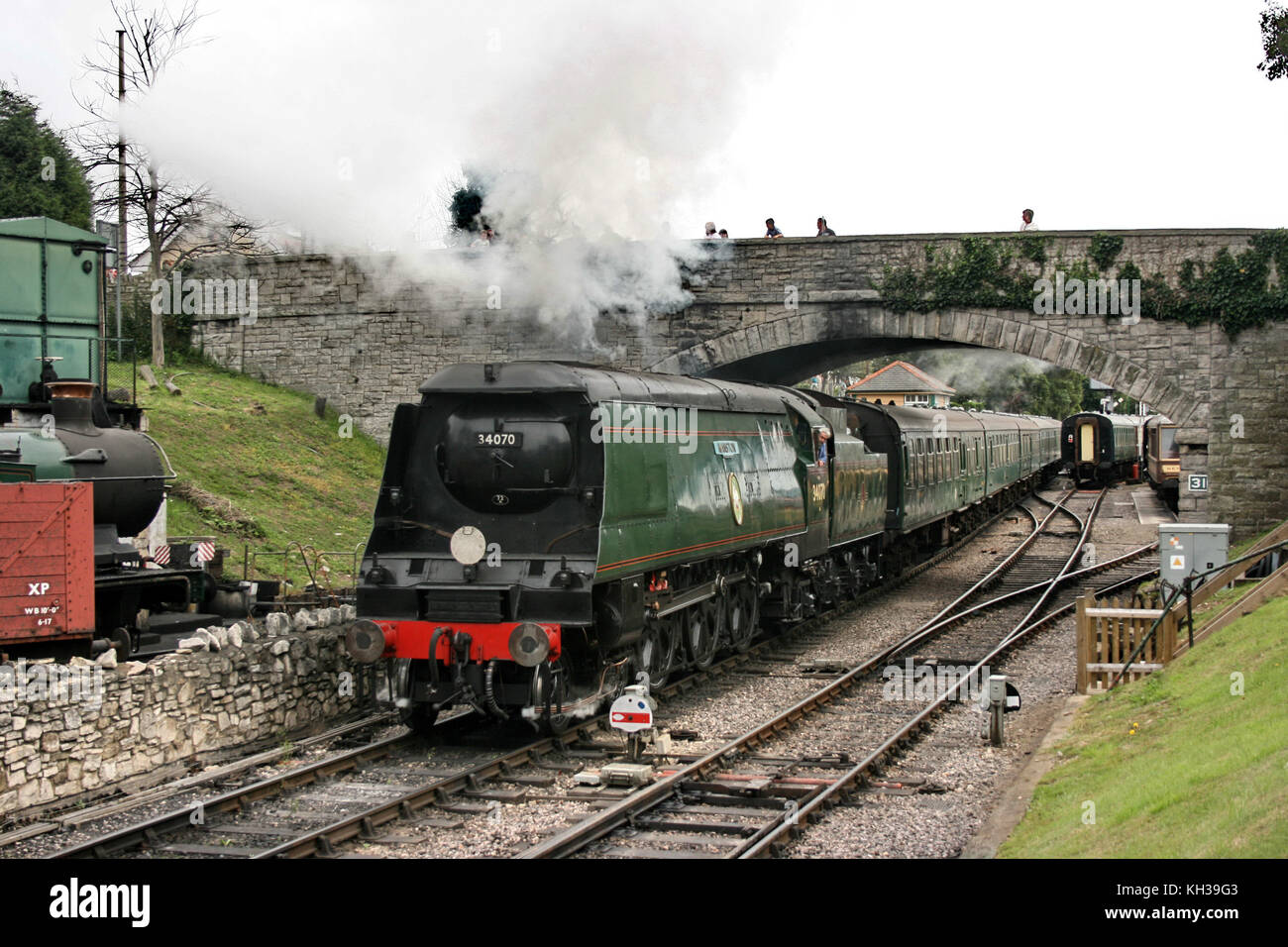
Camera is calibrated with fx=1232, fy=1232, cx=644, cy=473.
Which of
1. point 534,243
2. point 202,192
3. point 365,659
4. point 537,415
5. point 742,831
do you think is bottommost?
point 742,831

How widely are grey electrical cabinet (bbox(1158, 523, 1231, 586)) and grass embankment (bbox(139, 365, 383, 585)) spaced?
11811 mm

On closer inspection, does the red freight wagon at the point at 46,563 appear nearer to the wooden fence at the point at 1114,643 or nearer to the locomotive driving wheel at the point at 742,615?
the locomotive driving wheel at the point at 742,615

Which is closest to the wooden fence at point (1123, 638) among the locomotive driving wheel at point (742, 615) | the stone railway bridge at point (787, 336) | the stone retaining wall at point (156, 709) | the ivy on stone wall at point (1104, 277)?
the locomotive driving wheel at point (742, 615)

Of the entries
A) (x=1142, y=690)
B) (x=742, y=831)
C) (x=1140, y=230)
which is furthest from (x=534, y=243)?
(x=742, y=831)

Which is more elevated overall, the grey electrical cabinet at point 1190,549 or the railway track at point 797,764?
the grey electrical cabinet at point 1190,549

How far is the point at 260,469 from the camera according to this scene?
77.3 feet

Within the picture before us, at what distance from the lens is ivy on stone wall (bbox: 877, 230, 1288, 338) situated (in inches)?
883

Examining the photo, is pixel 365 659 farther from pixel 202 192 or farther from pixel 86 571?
pixel 202 192

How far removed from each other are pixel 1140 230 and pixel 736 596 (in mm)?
12812

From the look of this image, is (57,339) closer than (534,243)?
Yes

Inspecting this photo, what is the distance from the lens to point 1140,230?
75.4 ft

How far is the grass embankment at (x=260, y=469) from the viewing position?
19906 millimetres

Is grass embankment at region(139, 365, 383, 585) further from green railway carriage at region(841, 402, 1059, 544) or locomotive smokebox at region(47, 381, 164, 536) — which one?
green railway carriage at region(841, 402, 1059, 544)

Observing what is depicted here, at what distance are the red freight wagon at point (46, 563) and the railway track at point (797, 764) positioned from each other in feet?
16.6
